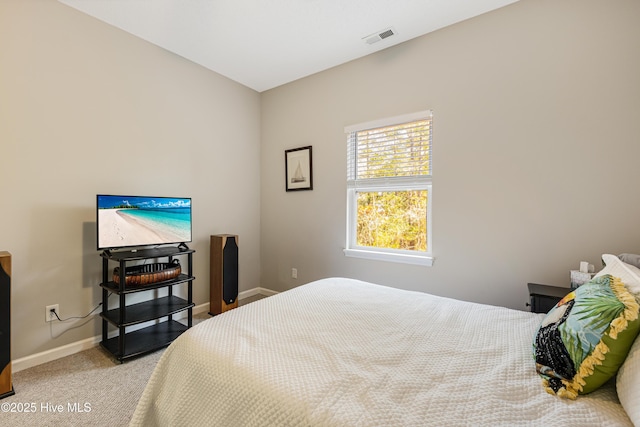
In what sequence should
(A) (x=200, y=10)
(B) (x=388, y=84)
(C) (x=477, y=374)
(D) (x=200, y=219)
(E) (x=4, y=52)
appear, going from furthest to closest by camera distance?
(D) (x=200, y=219), (B) (x=388, y=84), (A) (x=200, y=10), (E) (x=4, y=52), (C) (x=477, y=374)

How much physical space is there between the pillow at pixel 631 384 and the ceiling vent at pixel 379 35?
8.55ft

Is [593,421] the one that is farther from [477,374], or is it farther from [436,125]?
[436,125]

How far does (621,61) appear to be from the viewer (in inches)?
74.6

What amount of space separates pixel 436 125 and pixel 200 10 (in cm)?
214

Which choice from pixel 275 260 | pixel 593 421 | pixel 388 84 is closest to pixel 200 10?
pixel 388 84

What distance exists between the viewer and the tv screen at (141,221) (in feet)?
7.36

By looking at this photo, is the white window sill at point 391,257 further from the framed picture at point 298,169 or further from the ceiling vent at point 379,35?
the ceiling vent at point 379,35

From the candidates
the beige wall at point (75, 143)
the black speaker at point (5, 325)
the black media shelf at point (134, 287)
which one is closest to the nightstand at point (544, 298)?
the black media shelf at point (134, 287)

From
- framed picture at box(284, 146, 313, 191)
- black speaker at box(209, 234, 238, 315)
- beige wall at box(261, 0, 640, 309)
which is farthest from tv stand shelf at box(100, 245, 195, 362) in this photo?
beige wall at box(261, 0, 640, 309)

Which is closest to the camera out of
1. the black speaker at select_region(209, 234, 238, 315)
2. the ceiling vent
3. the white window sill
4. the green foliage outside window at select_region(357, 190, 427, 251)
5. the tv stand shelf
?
the tv stand shelf

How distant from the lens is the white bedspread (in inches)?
33.5

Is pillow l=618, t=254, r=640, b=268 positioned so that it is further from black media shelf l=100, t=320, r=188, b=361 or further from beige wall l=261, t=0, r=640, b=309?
black media shelf l=100, t=320, r=188, b=361

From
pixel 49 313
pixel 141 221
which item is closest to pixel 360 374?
pixel 141 221

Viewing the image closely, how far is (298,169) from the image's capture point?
3.50 meters
